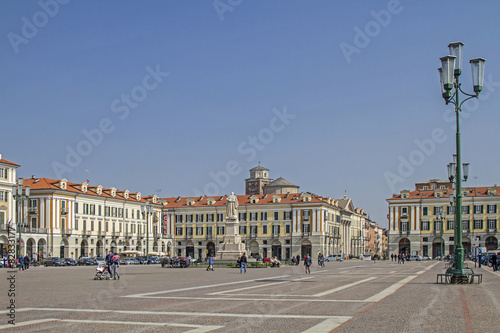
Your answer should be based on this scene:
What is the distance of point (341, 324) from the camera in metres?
13.0

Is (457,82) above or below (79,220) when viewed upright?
above

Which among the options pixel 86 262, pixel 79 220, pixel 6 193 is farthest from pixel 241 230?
pixel 6 193

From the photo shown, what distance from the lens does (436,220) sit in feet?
367

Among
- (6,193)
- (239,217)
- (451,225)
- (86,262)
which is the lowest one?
(86,262)

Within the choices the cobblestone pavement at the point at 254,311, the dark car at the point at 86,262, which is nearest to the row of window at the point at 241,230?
the dark car at the point at 86,262

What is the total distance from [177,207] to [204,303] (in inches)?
4239

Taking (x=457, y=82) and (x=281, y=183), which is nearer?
(x=457, y=82)

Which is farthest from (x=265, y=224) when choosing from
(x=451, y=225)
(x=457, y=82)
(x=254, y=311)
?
(x=254, y=311)

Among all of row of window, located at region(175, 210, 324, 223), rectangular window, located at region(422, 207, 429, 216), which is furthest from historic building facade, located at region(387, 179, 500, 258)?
row of window, located at region(175, 210, 324, 223)

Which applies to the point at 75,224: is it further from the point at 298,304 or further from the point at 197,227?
the point at 298,304

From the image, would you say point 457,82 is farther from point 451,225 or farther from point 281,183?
point 281,183

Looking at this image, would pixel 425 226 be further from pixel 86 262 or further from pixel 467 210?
pixel 86 262

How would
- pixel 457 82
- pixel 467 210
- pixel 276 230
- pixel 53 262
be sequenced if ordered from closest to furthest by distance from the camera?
1. pixel 457 82
2. pixel 53 262
3. pixel 467 210
4. pixel 276 230

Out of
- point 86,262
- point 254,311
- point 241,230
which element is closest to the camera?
point 254,311
